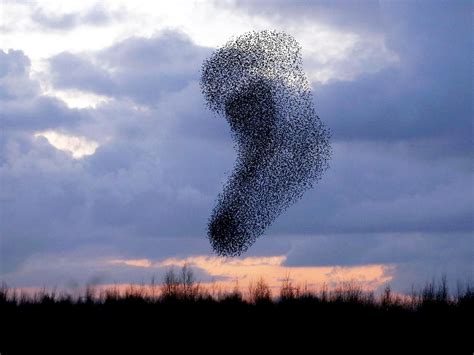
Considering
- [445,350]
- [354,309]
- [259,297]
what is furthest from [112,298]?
[445,350]

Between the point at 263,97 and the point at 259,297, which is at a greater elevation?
the point at 263,97

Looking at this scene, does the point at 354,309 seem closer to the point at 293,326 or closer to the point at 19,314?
the point at 293,326

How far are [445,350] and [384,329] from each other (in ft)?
7.22

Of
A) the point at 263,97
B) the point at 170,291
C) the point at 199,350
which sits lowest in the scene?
the point at 199,350

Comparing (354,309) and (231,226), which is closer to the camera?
(231,226)

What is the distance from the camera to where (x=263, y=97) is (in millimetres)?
29828

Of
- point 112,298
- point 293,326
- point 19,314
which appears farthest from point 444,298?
point 19,314

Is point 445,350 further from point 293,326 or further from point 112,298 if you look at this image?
point 112,298

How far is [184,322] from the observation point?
3159 cm

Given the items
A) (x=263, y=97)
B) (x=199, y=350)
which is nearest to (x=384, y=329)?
(x=199, y=350)

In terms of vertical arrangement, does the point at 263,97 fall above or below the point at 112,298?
above

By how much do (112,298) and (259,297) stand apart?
17.3ft

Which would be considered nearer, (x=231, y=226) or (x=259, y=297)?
(x=231, y=226)

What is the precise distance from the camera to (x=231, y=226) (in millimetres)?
29953
